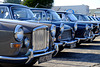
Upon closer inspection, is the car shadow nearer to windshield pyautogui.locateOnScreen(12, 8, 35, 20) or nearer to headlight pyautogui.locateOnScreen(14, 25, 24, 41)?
windshield pyautogui.locateOnScreen(12, 8, 35, 20)

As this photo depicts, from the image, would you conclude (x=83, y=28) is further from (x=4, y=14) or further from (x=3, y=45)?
(x=3, y=45)

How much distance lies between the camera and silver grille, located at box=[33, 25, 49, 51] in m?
6.03

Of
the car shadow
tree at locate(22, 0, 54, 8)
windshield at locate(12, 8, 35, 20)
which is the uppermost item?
tree at locate(22, 0, 54, 8)

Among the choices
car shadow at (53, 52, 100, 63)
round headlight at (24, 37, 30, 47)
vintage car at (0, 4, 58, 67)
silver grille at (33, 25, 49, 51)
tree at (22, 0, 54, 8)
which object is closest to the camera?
vintage car at (0, 4, 58, 67)

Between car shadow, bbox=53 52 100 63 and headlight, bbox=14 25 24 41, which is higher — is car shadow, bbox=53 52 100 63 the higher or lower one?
the lower one

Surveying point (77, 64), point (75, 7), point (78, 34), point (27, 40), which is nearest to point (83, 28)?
point (78, 34)

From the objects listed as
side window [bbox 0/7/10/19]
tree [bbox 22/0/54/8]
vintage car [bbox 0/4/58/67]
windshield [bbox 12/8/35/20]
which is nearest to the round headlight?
vintage car [bbox 0/4/58/67]

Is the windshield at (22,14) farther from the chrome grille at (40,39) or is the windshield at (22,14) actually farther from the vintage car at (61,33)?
the chrome grille at (40,39)

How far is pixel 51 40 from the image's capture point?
7008mm

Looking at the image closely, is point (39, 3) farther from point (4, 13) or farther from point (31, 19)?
point (4, 13)

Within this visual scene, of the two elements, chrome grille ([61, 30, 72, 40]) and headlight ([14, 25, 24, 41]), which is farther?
chrome grille ([61, 30, 72, 40])

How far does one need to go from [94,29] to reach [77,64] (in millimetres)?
7721

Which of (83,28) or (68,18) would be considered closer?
(83,28)

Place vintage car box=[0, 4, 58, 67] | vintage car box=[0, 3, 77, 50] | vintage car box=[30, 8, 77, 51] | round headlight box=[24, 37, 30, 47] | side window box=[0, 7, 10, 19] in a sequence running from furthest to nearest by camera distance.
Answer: vintage car box=[30, 8, 77, 51]
vintage car box=[0, 3, 77, 50]
side window box=[0, 7, 10, 19]
round headlight box=[24, 37, 30, 47]
vintage car box=[0, 4, 58, 67]
